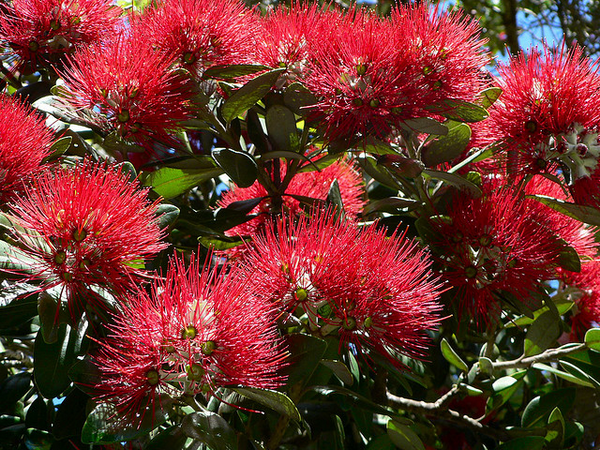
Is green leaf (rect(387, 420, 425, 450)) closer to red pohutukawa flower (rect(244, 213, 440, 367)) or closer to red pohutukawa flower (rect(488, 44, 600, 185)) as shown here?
red pohutukawa flower (rect(244, 213, 440, 367))

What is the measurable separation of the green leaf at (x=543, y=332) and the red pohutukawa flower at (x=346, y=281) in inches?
22.9

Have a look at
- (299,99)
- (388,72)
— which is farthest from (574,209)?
(299,99)

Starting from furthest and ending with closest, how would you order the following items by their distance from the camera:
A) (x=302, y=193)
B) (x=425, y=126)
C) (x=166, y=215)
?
(x=302, y=193) → (x=425, y=126) → (x=166, y=215)

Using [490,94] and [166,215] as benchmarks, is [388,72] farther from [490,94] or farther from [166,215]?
[166,215]

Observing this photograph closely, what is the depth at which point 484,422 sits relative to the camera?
6.17 feet

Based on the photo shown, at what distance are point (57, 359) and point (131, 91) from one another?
1.77 ft

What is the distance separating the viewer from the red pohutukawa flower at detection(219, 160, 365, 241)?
1.75 metres

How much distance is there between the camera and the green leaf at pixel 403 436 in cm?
151

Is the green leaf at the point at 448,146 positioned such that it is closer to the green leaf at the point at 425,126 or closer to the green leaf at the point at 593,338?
the green leaf at the point at 425,126

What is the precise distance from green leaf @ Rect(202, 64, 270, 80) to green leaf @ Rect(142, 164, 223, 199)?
0.23 m

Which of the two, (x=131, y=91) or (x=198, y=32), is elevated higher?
(x=198, y=32)

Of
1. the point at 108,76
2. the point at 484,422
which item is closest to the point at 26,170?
the point at 108,76

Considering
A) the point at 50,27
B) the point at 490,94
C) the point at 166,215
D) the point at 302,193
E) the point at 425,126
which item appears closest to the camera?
the point at 166,215

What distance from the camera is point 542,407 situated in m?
1.82
